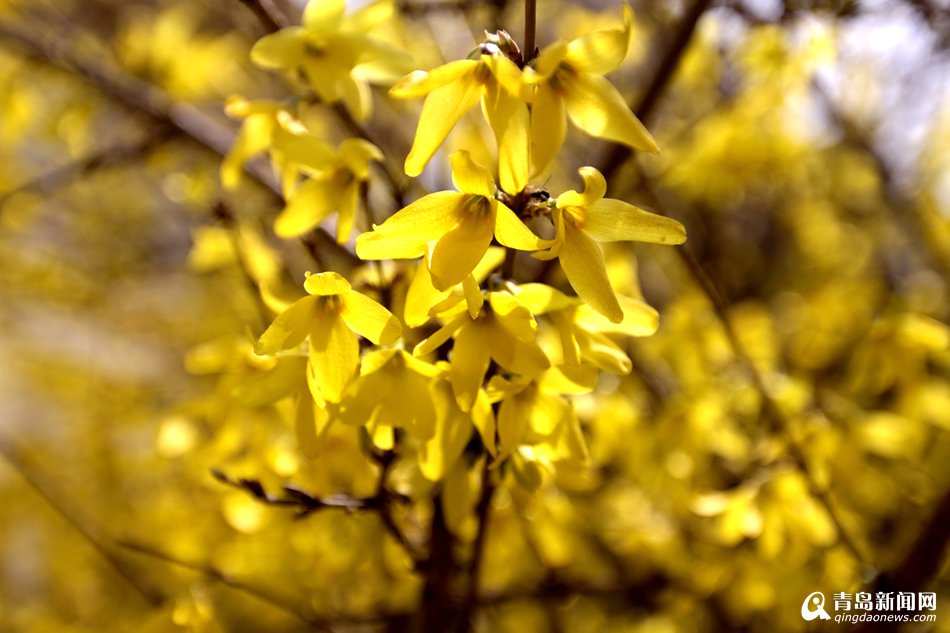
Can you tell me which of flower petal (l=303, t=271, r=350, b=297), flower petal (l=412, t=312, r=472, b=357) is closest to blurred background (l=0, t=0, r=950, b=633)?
flower petal (l=303, t=271, r=350, b=297)

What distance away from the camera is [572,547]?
6.30ft

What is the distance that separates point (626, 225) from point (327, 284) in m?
0.35

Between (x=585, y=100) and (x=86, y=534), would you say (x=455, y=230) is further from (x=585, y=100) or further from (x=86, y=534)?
(x=86, y=534)

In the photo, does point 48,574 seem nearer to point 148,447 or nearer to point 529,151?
point 148,447

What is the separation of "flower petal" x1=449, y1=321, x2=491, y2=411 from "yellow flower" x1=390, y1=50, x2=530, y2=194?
179mm

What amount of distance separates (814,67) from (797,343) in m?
1.22

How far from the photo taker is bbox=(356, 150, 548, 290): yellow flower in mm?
744

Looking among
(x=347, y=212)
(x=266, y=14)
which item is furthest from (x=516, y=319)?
(x=266, y=14)

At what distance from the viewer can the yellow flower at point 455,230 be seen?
74 centimetres

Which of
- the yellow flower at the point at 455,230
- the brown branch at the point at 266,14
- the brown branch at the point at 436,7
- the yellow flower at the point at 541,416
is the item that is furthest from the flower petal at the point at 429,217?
the brown branch at the point at 436,7

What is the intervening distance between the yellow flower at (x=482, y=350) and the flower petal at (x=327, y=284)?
0.11 meters

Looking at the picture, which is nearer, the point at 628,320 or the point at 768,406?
the point at 628,320

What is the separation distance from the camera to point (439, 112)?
2.67ft

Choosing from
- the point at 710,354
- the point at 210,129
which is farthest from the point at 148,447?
the point at 710,354
